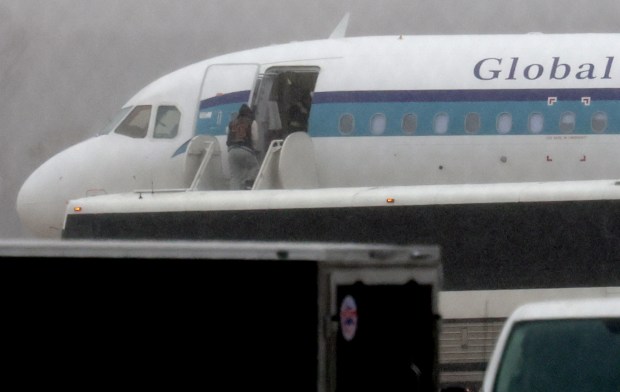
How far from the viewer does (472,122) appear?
14.8 meters

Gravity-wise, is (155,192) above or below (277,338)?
above

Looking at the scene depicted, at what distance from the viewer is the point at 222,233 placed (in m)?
12.9

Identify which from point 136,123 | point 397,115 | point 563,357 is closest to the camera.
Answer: point 563,357

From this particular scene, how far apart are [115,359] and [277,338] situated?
696 mm

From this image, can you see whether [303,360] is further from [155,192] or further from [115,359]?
[155,192]

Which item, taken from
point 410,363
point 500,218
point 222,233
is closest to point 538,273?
point 500,218

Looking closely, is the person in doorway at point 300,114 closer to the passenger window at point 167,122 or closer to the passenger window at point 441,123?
the passenger window at point 167,122

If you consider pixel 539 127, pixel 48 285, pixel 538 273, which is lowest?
pixel 48 285

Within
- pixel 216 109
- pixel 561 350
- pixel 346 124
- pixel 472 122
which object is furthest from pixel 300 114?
pixel 561 350

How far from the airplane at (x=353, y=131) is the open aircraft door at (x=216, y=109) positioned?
0.6 inches

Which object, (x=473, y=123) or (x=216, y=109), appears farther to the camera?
(x=216, y=109)

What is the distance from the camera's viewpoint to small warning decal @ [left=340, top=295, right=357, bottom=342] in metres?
5.79

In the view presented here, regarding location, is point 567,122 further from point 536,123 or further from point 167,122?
point 167,122

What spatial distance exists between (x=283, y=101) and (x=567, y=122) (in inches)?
130
